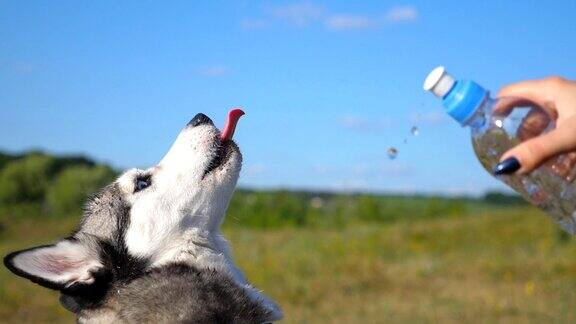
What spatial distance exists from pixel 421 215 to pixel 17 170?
13.6 metres

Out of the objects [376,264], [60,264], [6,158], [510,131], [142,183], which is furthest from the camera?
[6,158]

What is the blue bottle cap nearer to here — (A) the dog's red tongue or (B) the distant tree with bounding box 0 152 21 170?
(A) the dog's red tongue

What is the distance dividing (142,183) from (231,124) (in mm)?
566

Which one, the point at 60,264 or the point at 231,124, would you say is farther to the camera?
the point at 231,124

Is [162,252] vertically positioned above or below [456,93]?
below

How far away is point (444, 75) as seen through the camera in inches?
113

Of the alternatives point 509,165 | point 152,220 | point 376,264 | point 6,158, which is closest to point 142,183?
point 152,220

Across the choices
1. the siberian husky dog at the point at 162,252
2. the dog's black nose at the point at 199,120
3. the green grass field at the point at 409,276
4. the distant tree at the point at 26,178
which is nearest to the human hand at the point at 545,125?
the siberian husky dog at the point at 162,252

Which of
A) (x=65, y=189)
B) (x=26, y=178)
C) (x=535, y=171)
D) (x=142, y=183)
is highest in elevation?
(x=535, y=171)

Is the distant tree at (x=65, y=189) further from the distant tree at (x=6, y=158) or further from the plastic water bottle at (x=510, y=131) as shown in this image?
the plastic water bottle at (x=510, y=131)

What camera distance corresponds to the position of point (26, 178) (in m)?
21.1

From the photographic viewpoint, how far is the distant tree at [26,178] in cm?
2062

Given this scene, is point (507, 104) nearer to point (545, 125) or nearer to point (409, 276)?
point (545, 125)

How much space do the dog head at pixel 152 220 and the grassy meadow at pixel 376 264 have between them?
67 cm
